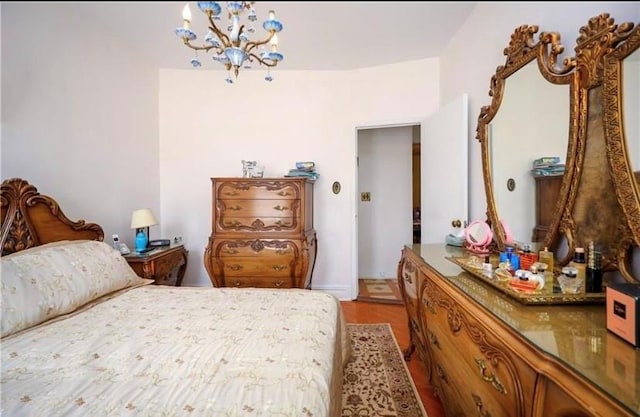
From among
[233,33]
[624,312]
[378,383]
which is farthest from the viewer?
[378,383]

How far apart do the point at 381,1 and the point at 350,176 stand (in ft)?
7.85

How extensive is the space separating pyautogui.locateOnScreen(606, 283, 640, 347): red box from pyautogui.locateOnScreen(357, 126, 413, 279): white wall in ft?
10.7

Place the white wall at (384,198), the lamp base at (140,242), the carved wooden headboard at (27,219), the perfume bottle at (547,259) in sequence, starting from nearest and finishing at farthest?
the perfume bottle at (547,259)
the carved wooden headboard at (27,219)
the lamp base at (140,242)
the white wall at (384,198)

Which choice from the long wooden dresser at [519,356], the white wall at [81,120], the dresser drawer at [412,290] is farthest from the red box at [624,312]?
the white wall at [81,120]

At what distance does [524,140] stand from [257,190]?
2.09m

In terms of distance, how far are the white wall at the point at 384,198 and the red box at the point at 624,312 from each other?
3253 mm

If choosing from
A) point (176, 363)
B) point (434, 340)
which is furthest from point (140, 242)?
point (434, 340)

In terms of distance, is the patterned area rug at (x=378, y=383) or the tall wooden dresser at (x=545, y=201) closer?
the tall wooden dresser at (x=545, y=201)

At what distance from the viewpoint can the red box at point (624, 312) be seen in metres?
0.66

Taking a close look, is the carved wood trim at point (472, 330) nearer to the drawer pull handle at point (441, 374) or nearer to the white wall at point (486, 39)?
the drawer pull handle at point (441, 374)

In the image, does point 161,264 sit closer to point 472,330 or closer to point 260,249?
point 260,249

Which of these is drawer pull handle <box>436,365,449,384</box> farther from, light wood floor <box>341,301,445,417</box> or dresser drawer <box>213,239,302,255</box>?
Result: dresser drawer <box>213,239,302,255</box>

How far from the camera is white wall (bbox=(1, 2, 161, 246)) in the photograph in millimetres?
1572

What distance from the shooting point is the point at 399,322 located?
8.60ft
